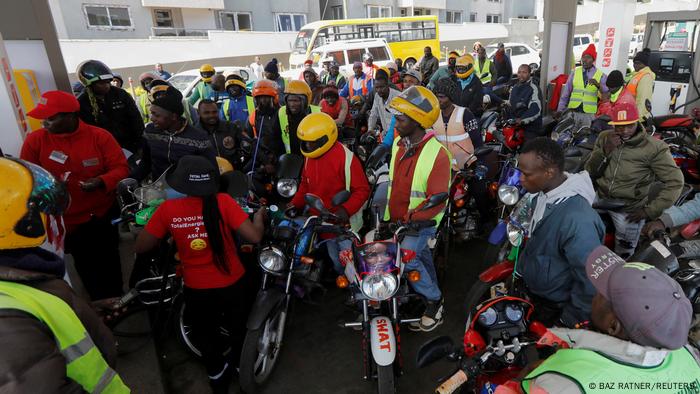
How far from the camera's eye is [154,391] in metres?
3.00

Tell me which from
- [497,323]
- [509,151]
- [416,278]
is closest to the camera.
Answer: [497,323]

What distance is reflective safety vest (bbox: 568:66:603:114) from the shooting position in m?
7.06

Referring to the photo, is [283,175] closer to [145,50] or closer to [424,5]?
[145,50]

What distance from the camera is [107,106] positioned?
15.7 feet

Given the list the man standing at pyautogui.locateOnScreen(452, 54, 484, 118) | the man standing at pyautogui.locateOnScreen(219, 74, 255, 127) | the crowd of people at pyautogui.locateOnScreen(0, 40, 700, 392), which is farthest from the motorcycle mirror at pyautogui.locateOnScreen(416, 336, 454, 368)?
the man standing at pyautogui.locateOnScreen(452, 54, 484, 118)

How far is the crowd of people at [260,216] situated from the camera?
4.22 feet

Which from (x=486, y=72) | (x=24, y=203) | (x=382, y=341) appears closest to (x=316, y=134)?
(x=382, y=341)

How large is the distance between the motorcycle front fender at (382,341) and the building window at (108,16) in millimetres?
22789

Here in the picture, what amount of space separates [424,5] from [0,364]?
32893 millimetres

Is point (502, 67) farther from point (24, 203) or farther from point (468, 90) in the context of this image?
point (24, 203)

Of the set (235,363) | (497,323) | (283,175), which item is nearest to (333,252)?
(283,175)

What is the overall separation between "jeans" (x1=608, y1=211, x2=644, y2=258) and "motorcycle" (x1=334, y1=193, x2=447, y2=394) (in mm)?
2052

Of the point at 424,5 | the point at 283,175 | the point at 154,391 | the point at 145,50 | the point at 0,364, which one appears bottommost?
the point at 154,391

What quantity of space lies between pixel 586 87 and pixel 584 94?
0.40 feet
